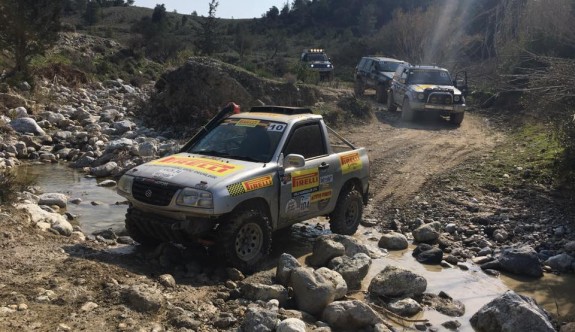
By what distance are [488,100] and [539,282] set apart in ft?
56.0

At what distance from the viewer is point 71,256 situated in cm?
639

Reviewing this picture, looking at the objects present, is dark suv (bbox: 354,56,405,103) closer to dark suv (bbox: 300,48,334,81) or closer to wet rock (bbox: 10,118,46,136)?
dark suv (bbox: 300,48,334,81)

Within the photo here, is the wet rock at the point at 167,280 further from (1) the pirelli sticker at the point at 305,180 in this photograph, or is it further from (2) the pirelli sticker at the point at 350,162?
(2) the pirelli sticker at the point at 350,162

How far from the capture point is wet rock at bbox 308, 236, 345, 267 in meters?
7.37

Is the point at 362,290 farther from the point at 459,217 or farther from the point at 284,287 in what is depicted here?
the point at 459,217

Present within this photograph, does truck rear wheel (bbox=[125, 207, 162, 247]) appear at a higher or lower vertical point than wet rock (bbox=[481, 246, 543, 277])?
higher

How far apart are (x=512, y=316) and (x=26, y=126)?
534 inches

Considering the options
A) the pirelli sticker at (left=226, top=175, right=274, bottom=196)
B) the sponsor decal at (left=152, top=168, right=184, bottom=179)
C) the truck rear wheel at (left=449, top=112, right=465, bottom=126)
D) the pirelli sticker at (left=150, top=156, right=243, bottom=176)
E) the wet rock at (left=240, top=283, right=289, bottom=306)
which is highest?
the pirelli sticker at (left=150, top=156, right=243, bottom=176)

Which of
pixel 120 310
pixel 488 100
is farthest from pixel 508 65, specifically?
pixel 120 310

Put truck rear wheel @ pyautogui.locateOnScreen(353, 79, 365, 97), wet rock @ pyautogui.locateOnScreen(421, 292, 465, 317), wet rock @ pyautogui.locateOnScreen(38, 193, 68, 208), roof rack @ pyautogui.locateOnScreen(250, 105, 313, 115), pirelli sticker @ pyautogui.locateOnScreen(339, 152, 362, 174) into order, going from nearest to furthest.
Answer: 1. wet rock @ pyautogui.locateOnScreen(421, 292, 465, 317)
2. roof rack @ pyautogui.locateOnScreen(250, 105, 313, 115)
3. pirelli sticker @ pyautogui.locateOnScreen(339, 152, 362, 174)
4. wet rock @ pyautogui.locateOnScreen(38, 193, 68, 208)
5. truck rear wheel @ pyautogui.locateOnScreen(353, 79, 365, 97)

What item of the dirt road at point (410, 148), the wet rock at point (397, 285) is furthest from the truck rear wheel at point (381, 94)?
the wet rock at point (397, 285)

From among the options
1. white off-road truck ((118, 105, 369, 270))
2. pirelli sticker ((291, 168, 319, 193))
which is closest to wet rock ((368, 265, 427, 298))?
white off-road truck ((118, 105, 369, 270))

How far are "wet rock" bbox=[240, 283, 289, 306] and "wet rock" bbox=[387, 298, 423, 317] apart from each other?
1.19 m

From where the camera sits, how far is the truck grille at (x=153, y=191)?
641 centimetres
